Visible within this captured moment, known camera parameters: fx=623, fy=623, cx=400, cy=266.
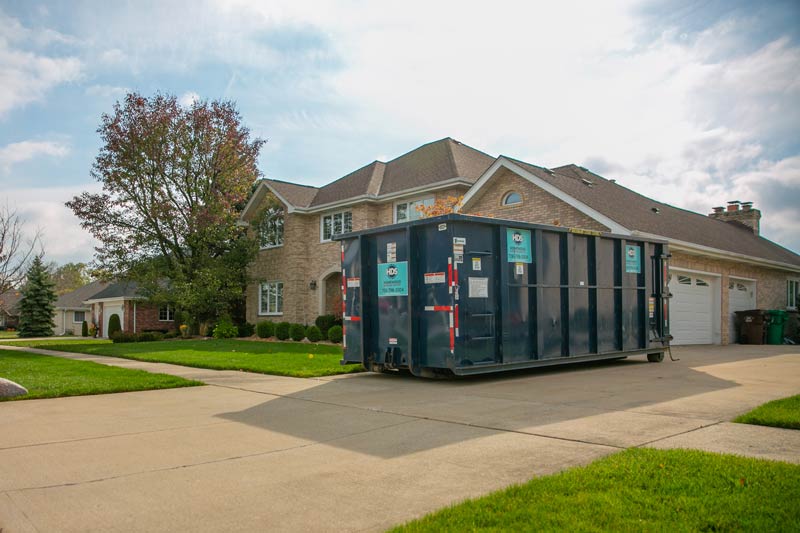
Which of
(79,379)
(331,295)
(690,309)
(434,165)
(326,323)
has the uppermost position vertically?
(434,165)

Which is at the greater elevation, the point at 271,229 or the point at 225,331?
the point at 271,229

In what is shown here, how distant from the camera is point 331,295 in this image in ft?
91.5

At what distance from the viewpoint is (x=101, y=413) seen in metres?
8.16

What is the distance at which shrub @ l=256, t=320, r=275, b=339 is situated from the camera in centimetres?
2781

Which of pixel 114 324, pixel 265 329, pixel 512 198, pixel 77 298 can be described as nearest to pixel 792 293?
pixel 512 198

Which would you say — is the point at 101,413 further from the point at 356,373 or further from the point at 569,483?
the point at 569,483

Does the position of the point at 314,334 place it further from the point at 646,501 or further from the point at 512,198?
the point at 646,501

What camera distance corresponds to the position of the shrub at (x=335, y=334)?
22.9m

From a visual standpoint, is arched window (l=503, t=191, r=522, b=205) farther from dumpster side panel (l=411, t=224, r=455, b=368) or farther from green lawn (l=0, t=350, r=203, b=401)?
green lawn (l=0, t=350, r=203, b=401)

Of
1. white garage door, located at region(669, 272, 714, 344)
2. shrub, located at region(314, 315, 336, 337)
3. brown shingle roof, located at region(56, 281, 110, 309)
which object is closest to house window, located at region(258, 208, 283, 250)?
shrub, located at region(314, 315, 336, 337)

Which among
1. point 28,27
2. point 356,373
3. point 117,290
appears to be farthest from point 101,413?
point 117,290

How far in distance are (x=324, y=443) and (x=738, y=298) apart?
69.1ft

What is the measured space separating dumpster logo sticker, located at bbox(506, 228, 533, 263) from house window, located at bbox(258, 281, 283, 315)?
19851 millimetres

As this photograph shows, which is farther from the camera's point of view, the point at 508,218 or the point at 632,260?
the point at 508,218
